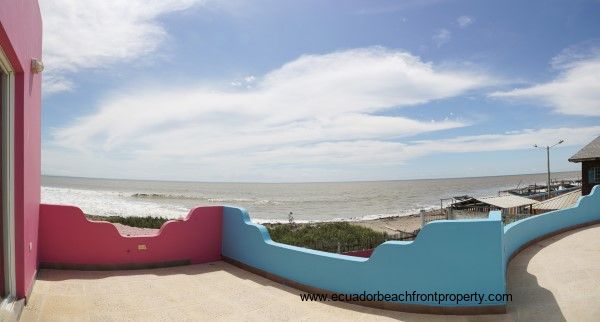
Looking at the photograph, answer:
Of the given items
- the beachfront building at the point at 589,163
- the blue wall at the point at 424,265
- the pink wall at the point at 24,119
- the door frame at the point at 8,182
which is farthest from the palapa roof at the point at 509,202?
the door frame at the point at 8,182

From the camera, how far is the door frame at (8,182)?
5234 mm

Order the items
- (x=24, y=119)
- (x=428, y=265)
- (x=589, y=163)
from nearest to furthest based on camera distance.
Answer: (x=24, y=119) → (x=428, y=265) → (x=589, y=163)

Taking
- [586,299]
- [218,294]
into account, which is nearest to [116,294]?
[218,294]

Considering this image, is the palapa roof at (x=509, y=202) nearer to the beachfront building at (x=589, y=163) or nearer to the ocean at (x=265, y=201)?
the beachfront building at (x=589, y=163)

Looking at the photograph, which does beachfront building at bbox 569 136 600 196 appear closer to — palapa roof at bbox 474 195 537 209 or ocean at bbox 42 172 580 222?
palapa roof at bbox 474 195 537 209

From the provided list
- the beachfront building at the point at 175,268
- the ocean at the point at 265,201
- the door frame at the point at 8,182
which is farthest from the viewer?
the ocean at the point at 265,201

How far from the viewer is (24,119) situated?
18.3 feet

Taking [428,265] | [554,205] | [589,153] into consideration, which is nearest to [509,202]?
[554,205]

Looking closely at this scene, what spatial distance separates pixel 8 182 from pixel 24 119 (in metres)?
0.89

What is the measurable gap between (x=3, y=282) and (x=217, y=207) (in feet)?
14.9

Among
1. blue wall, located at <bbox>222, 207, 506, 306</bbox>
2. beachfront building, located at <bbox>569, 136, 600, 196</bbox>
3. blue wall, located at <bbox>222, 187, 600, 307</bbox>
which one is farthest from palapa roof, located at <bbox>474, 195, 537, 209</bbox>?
blue wall, located at <bbox>222, 207, 506, 306</bbox>

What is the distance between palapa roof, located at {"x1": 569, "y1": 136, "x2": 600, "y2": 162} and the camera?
18.8 metres

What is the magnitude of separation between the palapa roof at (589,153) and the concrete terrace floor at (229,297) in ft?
42.8

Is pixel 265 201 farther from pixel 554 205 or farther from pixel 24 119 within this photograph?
pixel 24 119
